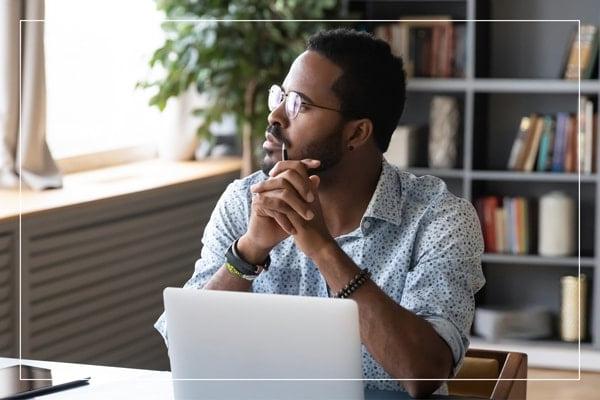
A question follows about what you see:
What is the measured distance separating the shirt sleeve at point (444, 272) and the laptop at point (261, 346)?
193 mm

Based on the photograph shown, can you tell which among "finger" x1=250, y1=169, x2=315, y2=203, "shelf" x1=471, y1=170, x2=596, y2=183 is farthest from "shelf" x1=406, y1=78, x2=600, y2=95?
"finger" x1=250, y1=169, x2=315, y2=203

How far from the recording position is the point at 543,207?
79.0 inches

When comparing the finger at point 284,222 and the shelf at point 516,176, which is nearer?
the finger at point 284,222

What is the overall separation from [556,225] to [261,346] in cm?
55

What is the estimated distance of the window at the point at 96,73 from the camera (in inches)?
54.3

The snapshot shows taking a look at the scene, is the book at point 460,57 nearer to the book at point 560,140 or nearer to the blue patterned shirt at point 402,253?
the book at point 560,140

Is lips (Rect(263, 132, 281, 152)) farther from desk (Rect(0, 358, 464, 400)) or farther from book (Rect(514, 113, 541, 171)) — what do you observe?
book (Rect(514, 113, 541, 171))

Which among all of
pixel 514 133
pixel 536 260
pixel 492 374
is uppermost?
pixel 514 133

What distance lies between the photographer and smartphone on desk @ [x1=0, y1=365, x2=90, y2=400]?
1.45 meters

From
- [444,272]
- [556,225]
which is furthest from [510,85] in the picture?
[444,272]

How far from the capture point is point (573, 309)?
1.37 metres

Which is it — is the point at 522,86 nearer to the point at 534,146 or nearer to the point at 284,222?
the point at 534,146

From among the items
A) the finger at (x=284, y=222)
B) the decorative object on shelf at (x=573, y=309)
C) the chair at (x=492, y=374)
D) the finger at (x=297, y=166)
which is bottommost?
the chair at (x=492, y=374)

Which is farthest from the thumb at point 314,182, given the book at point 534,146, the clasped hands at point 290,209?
the book at point 534,146
